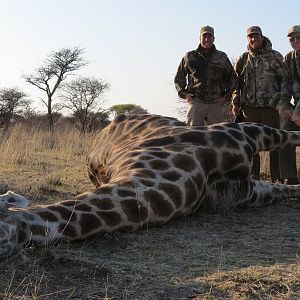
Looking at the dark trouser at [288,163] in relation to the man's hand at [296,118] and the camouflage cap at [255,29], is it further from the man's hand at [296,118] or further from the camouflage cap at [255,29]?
the camouflage cap at [255,29]

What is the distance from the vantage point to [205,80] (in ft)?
23.8

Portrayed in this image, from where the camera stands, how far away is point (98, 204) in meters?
3.68

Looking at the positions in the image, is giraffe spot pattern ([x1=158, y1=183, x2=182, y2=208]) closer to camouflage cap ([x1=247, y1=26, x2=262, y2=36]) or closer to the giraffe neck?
the giraffe neck

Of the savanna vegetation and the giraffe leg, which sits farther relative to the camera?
the giraffe leg

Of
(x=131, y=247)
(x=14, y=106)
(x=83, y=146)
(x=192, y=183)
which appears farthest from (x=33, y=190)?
(x=14, y=106)

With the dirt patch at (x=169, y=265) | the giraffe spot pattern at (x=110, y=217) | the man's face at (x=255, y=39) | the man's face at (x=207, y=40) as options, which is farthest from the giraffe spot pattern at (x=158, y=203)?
the man's face at (x=207, y=40)

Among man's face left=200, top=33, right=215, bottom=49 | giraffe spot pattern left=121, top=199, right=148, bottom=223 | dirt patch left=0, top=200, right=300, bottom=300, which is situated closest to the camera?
dirt patch left=0, top=200, right=300, bottom=300

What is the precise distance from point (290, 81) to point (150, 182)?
303 centimetres

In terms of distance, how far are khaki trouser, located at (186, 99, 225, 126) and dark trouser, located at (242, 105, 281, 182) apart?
0.45 meters

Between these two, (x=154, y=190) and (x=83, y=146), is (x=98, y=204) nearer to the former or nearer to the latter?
(x=154, y=190)

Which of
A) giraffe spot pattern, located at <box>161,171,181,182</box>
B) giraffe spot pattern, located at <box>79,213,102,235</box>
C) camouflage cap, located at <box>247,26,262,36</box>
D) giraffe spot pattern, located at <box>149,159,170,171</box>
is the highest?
camouflage cap, located at <box>247,26,262,36</box>

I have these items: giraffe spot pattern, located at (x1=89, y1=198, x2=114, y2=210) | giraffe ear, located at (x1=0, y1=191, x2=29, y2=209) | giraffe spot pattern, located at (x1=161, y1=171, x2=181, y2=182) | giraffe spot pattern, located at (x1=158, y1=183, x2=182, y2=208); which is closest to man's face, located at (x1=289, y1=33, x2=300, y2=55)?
giraffe spot pattern, located at (x1=161, y1=171, x2=181, y2=182)

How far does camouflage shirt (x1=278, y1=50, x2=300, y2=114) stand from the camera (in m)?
6.30

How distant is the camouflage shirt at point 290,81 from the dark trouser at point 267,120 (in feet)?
1.59
